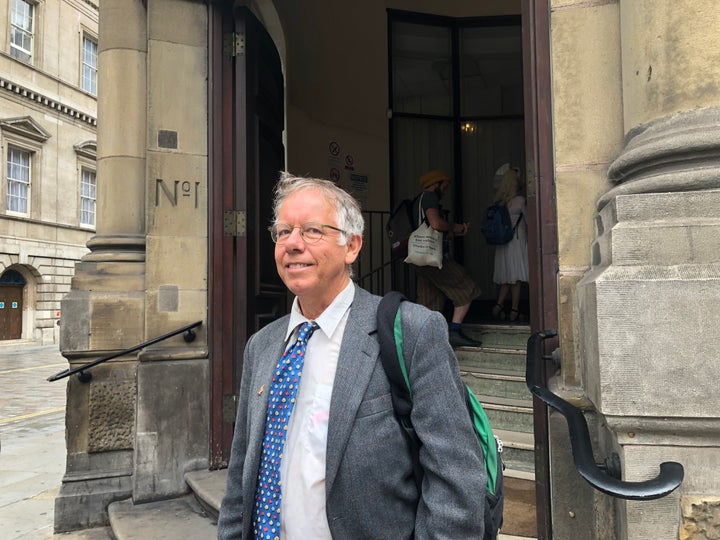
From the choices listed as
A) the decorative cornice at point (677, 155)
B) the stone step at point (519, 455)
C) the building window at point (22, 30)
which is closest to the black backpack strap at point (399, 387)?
the decorative cornice at point (677, 155)

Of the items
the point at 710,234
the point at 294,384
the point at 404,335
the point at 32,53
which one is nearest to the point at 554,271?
the point at 710,234

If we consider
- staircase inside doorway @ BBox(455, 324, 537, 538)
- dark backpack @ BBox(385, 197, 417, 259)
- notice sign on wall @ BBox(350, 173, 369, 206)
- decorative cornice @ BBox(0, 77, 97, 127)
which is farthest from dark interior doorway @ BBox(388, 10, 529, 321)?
decorative cornice @ BBox(0, 77, 97, 127)

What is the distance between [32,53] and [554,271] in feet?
87.9

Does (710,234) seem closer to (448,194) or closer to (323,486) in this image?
(323,486)

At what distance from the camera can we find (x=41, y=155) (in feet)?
76.0

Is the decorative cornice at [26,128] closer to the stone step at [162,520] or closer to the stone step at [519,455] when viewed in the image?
the stone step at [162,520]

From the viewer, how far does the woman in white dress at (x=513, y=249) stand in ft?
19.1

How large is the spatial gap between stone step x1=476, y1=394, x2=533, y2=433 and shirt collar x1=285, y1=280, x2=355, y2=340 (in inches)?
112

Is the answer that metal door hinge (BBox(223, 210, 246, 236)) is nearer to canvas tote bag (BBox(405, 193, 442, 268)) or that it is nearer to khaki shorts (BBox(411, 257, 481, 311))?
canvas tote bag (BBox(405, 193, 442, 268))

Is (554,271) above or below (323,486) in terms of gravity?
above

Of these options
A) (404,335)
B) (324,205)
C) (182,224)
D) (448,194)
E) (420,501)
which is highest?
(448,194)

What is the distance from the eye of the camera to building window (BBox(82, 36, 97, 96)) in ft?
84.9

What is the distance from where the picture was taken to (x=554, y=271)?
269 centimetres


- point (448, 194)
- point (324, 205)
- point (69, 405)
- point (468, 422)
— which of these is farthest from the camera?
point (448, 194)
